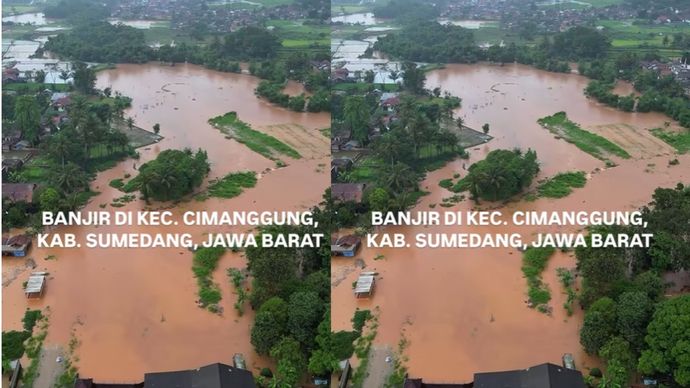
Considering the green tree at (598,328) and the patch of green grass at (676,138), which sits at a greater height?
the patch of green grass at (676,138)

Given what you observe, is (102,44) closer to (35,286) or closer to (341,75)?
(341,75)

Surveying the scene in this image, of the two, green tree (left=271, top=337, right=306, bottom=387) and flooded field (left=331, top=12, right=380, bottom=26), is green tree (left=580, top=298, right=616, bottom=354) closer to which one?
green tree (left=271, top=337, right=306, bottom=387)

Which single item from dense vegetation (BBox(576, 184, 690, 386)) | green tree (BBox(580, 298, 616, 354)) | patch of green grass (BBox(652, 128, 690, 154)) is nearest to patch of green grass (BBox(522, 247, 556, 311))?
dense vegetation (BBox(576, 184, 690, 386))

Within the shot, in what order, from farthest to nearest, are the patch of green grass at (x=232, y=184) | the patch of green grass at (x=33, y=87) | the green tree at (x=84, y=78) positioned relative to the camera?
the patch of green grass at (x=33, y=87) < the green tree at (x=84, y=78) < the patch of green grass at (x=232, y=184)

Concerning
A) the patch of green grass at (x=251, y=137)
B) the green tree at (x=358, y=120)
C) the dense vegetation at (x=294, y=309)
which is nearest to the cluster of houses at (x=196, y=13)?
the patch of green grass at (x=251, y=137)

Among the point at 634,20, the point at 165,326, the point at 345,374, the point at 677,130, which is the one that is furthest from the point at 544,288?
the point at 634,20

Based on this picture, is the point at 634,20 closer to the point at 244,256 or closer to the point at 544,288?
the point at 544,288

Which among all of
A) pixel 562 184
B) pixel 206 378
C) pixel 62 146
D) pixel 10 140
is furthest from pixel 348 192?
pixel 10 140

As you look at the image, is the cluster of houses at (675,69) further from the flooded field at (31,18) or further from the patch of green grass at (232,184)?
the flooded field at (31,18)
